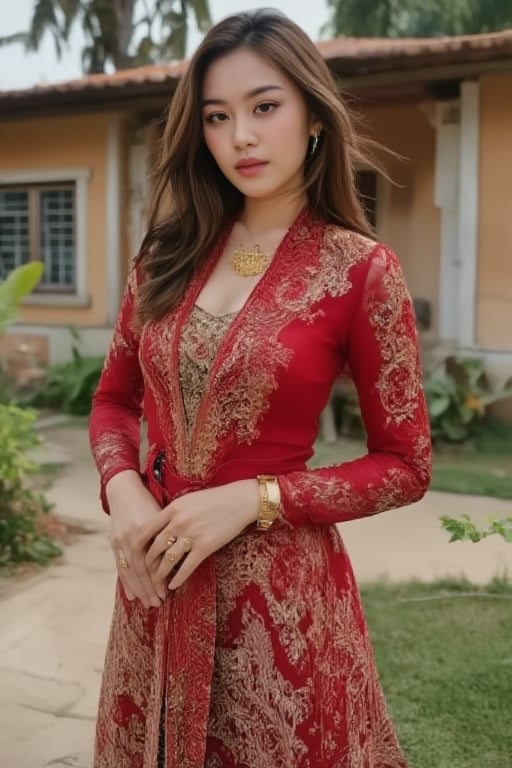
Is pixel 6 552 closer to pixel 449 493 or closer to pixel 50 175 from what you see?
pixel 449 493

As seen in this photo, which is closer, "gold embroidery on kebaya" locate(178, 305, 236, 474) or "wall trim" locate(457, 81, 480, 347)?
"gold embroidery on kebaya" locate(178, 305, 236, 474)

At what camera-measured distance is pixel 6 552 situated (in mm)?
4043

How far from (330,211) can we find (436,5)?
15.0m

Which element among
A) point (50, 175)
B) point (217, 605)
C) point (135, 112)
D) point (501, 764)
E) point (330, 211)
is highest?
point (135, 112)

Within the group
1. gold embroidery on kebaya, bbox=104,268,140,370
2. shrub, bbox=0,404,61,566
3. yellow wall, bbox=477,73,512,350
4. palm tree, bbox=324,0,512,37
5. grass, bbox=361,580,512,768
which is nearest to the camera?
gold embroidery on kebaya, bbox=104,268,140,370

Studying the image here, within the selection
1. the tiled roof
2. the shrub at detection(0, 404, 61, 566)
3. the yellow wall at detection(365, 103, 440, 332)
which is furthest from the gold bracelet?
the yellow wall at detection(365, 103, 440, 332)

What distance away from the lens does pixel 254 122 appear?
48.6 inches

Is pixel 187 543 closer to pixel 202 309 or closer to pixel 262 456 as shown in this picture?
pixel 262 456

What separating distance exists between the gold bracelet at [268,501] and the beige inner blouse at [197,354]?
15 cm

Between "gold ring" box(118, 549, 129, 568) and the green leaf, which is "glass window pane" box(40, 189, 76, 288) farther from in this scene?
"gold ring" box(118, 549, 129, 568)

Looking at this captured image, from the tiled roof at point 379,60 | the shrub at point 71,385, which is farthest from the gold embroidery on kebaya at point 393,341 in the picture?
the shrub at point 71,385

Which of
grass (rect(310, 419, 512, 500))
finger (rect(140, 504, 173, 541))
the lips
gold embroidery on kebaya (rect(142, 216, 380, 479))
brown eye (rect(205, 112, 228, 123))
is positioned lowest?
grass (rect(310, 419, 512, 500))

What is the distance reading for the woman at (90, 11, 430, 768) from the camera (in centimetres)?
118

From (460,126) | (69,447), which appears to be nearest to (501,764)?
(69,447)
